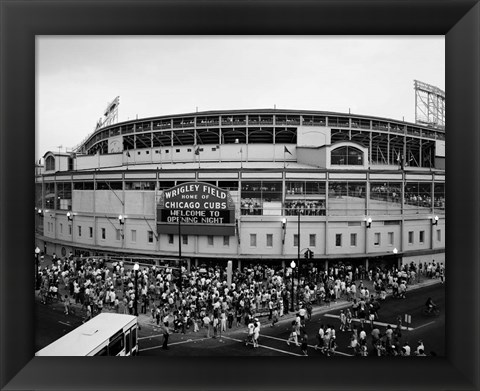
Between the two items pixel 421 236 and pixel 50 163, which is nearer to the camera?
pixel 421 236

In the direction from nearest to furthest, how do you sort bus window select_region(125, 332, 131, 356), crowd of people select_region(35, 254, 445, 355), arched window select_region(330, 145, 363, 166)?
bus window select_region(125, 332, 131, 356), crowd of people select_region(35, 254, 445, 355), arched window select_region(330, 145, 363, 166)

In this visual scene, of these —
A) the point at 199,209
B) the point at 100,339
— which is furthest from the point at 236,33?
the point at 199,209

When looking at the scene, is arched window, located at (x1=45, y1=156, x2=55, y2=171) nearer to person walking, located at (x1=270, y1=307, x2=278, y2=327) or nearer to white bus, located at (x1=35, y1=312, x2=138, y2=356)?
person walking, located at (x1=270, y1=307, x2=278, y2=327)

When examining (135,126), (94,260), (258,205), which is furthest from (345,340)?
(135,126)

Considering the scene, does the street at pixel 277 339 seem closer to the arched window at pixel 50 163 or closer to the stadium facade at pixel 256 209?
the stadium facade at pixel 256 209

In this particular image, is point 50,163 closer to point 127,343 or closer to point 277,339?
point 127,343

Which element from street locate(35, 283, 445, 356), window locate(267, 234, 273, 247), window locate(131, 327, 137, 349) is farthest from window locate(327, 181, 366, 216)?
window locate(131, 327, 137, 349)
